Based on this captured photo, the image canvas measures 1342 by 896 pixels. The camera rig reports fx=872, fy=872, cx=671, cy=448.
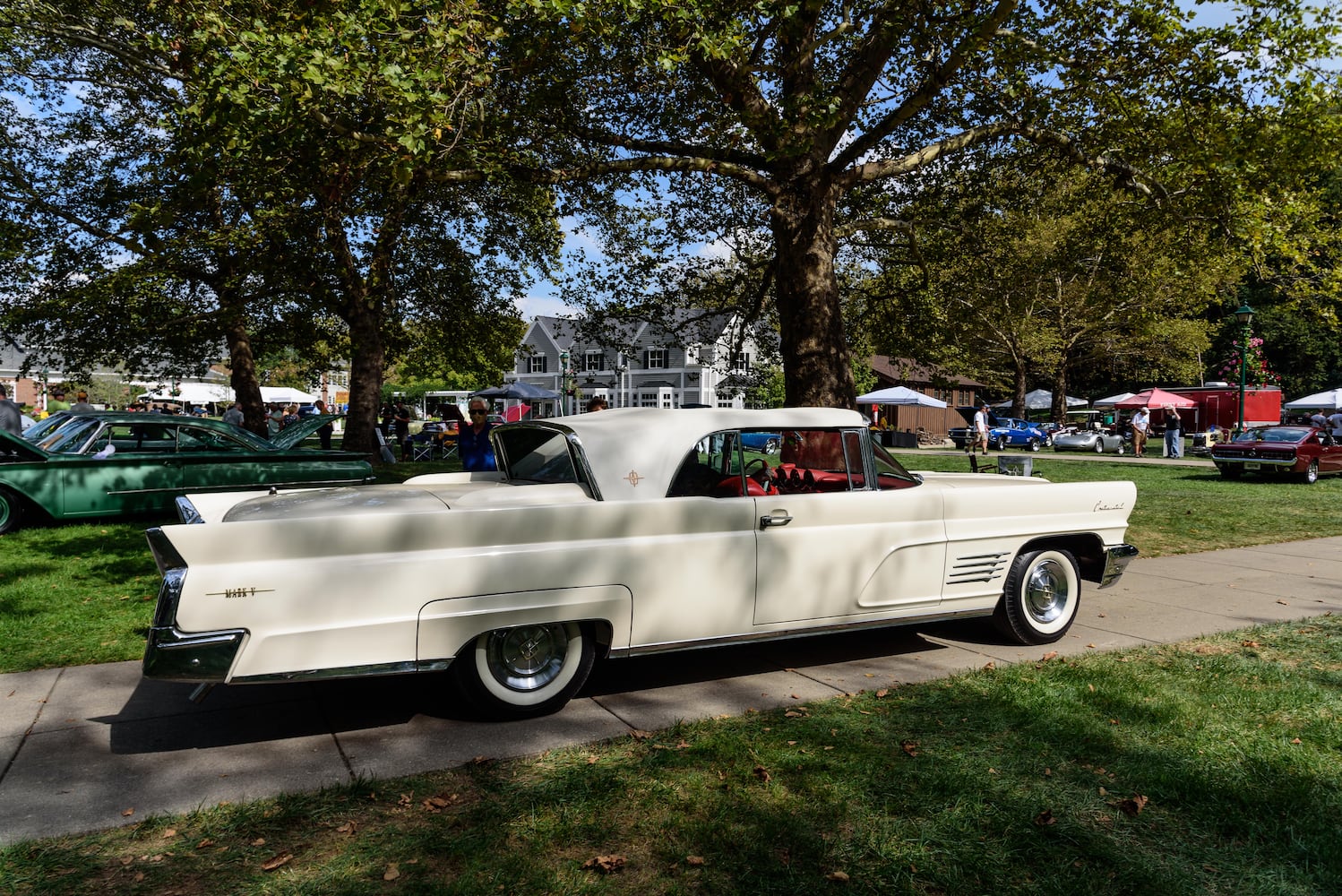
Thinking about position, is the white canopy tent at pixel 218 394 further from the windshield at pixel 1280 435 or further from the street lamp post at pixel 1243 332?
the street lamp post at pixel 1243 332

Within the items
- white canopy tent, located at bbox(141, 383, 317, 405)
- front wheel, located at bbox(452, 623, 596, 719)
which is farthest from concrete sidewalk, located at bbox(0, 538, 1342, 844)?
white canopy tent, located at bbox(141, 383, 317, 405)

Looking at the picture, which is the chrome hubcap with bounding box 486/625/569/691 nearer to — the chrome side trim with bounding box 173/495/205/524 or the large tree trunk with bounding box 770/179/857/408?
the chrome side trim with bounding box 173/495/205/524

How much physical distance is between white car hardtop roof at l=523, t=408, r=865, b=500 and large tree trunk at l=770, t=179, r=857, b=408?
5.02m

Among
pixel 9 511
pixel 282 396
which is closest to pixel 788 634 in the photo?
pixel 9 511

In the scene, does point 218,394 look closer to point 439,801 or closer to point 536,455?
point 536,455

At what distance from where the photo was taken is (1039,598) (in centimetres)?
605

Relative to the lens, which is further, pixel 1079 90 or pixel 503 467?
pixel 1079 90

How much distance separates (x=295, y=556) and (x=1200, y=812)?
12.6ft

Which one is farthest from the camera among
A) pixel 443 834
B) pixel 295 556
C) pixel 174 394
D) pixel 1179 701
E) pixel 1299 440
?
pixel 174 394

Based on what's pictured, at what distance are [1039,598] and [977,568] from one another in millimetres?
817

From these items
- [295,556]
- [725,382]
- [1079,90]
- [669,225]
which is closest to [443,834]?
[295,556]

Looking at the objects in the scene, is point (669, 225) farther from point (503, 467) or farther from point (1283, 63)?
point (503, 467)

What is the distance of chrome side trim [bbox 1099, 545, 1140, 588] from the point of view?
612cm

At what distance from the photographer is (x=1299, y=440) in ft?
65.7
